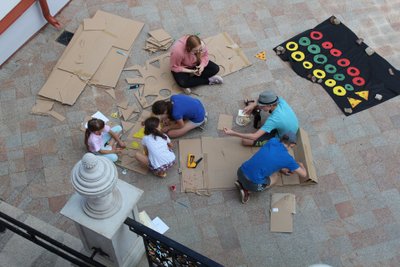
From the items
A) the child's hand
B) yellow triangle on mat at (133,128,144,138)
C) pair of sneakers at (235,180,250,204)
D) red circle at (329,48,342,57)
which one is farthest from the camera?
red circle at (329,48,342,57)

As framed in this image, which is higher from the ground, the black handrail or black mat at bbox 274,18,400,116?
the black handrail

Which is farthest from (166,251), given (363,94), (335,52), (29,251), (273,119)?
(335,52)

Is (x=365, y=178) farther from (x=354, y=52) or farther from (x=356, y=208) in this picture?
(x=354, y=52)

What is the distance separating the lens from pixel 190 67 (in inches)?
255

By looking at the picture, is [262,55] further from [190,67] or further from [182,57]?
[182,57]

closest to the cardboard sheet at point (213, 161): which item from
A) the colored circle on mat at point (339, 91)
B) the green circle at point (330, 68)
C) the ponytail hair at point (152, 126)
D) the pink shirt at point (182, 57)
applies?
the ponytail hair at point (152, 126)

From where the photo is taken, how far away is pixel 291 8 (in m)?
7.50

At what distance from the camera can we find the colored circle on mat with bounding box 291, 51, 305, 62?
6.88 meters

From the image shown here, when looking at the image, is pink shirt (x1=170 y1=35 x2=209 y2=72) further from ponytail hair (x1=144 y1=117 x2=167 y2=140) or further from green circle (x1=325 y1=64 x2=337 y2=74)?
green circle (x1=325 y1=64 x2=337 y2=74)

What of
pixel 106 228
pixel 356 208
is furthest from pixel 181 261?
pixel 356 208

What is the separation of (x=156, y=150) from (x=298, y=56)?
9.05 ft

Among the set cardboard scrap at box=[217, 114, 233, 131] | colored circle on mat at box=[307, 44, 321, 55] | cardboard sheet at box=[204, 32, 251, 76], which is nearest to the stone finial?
cardboard scrap at box=[217, 114, 233, 131]

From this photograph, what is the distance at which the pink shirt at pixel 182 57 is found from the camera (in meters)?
6.30

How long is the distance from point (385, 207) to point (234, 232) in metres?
1.85
